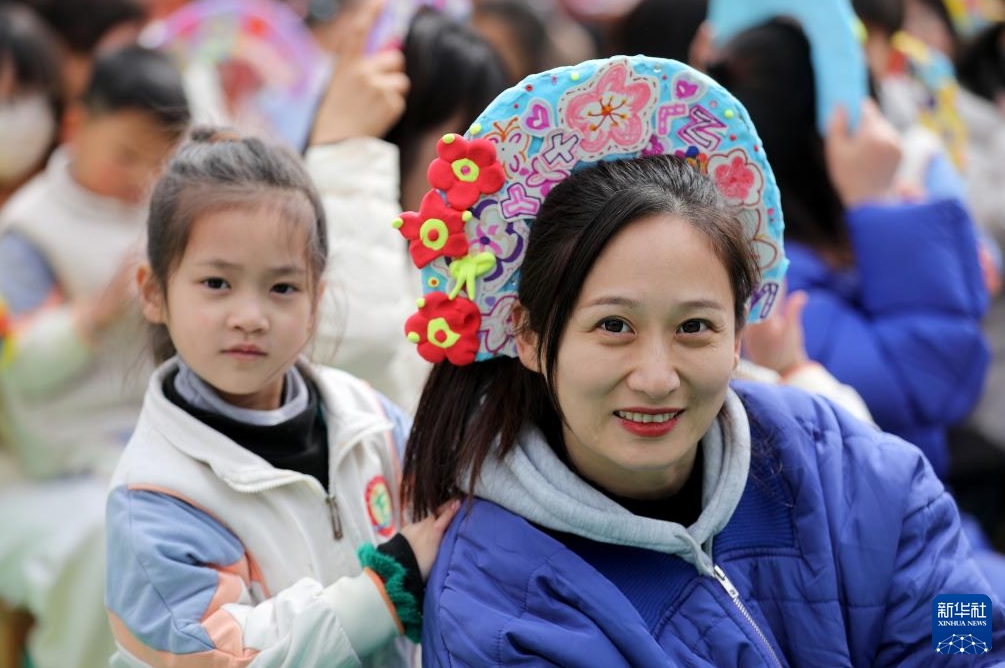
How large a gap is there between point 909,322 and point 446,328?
1.47 meters

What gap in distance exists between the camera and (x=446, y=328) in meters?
2.00

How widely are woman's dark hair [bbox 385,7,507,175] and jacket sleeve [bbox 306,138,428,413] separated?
0.22m

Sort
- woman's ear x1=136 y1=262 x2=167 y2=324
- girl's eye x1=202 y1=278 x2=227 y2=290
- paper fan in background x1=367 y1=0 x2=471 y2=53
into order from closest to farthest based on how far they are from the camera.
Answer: girl's eye x1=202 y1=278 x2=227 y2=290, woman's ear x1=136 y1=262 x2=167 y2=324, paper fan in background x1=367 y1=0 x2=471 y2=53

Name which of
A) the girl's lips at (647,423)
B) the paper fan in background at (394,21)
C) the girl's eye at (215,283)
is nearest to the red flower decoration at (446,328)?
the girl's lips at (647,423)

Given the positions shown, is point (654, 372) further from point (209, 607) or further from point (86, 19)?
point (86, 19)

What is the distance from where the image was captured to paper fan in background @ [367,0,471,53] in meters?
3.28

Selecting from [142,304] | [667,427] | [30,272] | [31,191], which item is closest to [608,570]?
[667,427]

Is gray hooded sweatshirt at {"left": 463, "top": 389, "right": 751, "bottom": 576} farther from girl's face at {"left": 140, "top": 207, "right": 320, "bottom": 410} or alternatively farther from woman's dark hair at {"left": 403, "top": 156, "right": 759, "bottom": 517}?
girl's face at {"left": 140, "top": 207, "right": 320, "bottom": 410}

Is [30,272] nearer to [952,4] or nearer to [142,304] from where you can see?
[142,304]

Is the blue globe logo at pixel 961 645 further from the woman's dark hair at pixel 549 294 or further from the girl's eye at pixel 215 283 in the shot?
the girl's eye at pixel 215 283

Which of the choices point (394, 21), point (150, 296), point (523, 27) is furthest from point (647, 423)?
point (523, 27)

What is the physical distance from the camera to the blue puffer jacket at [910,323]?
3.05 m

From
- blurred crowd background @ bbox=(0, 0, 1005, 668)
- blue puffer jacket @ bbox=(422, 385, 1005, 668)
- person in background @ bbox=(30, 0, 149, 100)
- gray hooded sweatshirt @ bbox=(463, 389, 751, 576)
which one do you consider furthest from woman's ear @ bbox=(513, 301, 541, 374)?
person in background @ bbox=(30, 0, 149, 100)

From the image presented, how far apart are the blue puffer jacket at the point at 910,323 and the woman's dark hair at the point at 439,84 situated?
0.86 m
